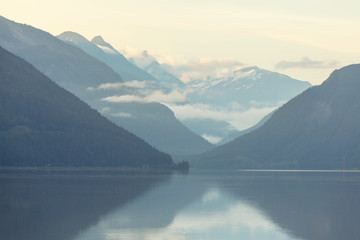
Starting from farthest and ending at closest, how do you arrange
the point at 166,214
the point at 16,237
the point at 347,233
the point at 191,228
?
the point at 166,214 → the point at 191,228 → the point at 347,233 → the point at 16,237

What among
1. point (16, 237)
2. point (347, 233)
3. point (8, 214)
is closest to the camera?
point (16, 237)

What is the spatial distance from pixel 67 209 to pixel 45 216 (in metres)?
18.1

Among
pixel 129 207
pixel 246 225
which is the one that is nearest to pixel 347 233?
pixel 246 225

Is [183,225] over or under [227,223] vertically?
under

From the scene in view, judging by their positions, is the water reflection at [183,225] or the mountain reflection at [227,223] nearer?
the water reflection at [183,225]

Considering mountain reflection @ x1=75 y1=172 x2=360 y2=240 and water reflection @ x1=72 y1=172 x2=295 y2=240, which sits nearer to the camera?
water reflection @ x1=72 y1=172 x2=295 y2=240

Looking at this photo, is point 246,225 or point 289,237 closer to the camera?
point 289,237

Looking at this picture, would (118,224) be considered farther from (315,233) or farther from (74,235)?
(315,233)

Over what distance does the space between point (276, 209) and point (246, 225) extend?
36919 millimetres

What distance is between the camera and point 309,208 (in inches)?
7736

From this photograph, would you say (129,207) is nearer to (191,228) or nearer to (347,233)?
(191,228)

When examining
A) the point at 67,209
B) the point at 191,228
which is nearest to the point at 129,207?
the point at 67,209

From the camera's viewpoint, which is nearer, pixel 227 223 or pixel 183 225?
pixel 183 225

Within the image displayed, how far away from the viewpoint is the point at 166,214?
7037 inches
